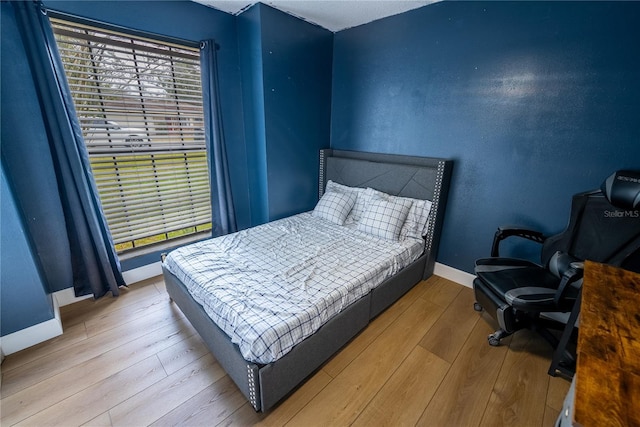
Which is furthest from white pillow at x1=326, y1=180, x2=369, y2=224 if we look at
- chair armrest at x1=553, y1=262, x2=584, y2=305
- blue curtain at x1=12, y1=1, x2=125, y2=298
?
blue curtain at x1=12, y1=1, x2=125, y2=298

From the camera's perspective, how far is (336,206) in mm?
2857

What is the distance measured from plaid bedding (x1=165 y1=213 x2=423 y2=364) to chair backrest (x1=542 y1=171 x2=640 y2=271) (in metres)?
1.06

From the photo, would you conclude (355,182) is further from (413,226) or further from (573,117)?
(573,117)

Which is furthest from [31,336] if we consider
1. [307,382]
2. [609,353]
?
[609,353]

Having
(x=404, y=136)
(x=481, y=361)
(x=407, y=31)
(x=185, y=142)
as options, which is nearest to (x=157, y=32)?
(x=185, y=142)

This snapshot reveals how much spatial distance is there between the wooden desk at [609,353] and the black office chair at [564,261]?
10.8 inches

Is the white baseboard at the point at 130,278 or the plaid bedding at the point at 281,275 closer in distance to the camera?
→ the plaid bedding at the point at 281,275

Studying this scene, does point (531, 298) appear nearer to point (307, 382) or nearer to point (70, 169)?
point (307, 382)

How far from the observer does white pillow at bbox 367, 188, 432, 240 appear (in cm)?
248

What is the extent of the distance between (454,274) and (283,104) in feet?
8.32

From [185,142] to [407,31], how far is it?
2.46m

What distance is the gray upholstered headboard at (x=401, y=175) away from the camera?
7.98 ft

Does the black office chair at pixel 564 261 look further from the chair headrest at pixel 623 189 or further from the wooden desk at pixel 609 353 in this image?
the wooden desk at pixel 609 353

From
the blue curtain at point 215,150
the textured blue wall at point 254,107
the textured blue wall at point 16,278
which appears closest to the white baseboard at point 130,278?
the textured blue wall at point 16,278
